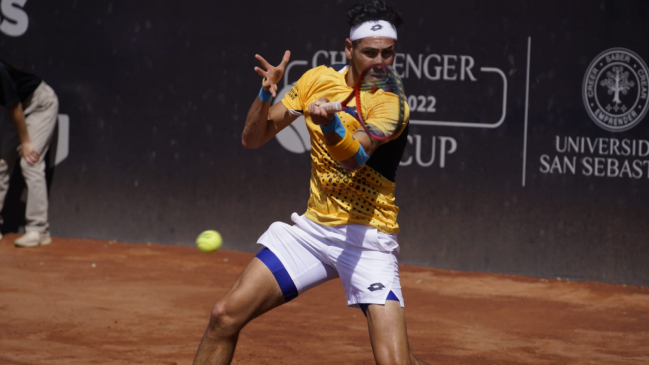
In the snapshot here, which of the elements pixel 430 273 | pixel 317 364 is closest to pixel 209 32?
pixel 430 273

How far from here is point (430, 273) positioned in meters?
7.34

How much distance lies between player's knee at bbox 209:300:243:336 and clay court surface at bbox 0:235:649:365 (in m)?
1.31

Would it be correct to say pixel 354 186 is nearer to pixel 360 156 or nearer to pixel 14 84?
pixel 360 156

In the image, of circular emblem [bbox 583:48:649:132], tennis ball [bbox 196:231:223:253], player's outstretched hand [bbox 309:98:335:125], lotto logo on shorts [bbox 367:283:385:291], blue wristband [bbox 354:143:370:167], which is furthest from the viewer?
circular emblem [bbox 583:48:649:132]

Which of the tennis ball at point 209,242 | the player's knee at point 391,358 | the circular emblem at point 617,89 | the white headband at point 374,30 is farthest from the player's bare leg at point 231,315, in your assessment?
the circular emblem at point 617,89

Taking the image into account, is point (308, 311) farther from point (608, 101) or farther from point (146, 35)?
point (146, 35)

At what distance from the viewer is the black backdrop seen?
6.98 m

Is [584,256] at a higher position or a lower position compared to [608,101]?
lower

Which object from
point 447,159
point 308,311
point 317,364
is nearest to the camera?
point 317,364

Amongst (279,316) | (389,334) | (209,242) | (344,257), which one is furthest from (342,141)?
(279,316)

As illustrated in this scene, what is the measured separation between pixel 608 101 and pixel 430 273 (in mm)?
2015

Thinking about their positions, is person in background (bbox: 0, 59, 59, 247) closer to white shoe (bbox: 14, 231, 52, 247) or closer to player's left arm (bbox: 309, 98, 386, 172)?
white shoe (bbox: 14, 231, 52, 247)

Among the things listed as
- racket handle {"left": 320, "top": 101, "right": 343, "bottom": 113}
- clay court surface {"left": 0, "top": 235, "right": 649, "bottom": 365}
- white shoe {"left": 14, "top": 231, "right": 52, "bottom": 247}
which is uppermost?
racket handle {"left": 320, "top": 101, "right": 343, "bottom": 113}

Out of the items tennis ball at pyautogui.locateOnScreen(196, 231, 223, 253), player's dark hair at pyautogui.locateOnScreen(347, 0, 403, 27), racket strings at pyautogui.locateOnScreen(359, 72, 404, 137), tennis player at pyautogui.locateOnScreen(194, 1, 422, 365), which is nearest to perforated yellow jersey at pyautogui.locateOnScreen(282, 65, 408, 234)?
Answer: tennis player at pyautogui.locateOnScreen(194, 1, 422, 365)
